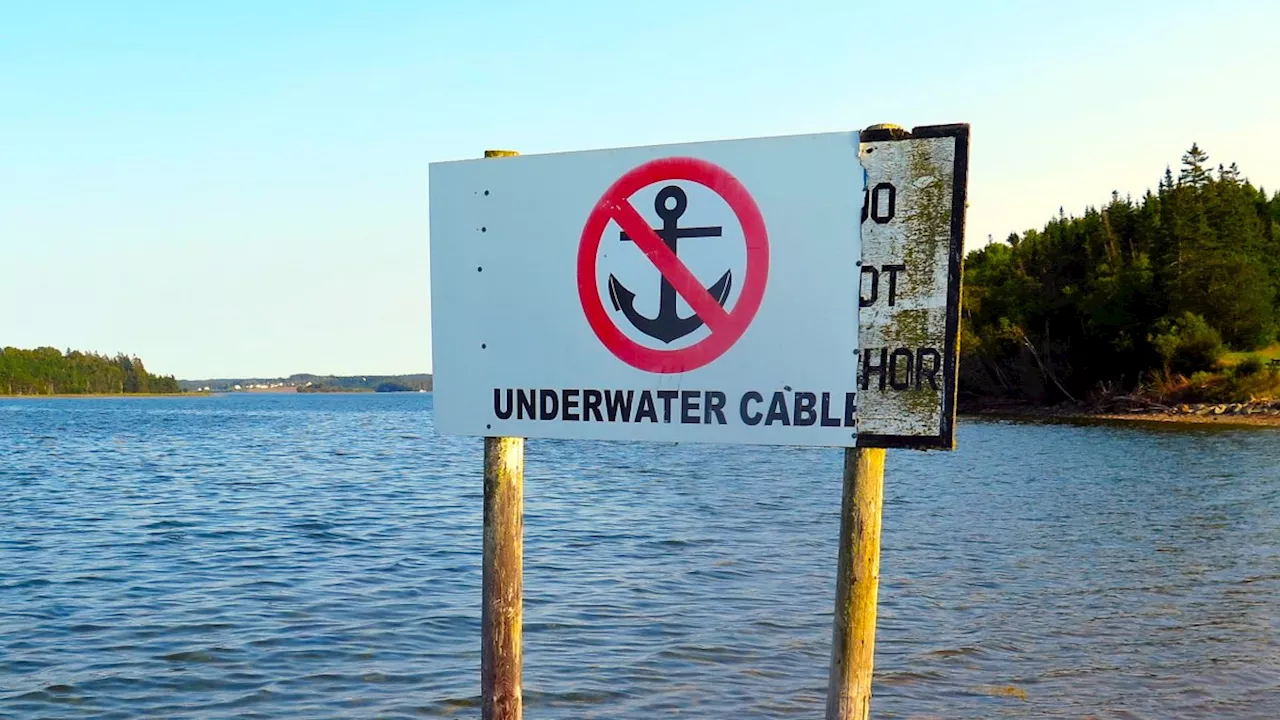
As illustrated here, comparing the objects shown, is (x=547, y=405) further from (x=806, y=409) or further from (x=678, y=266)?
(x=806, y=409)

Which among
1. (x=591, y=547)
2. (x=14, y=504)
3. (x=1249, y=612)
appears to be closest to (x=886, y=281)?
(x=1249, y=612)

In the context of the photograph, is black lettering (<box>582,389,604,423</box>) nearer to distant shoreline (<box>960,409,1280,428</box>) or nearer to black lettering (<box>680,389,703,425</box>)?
black lettering (<box>680,389,703,425</box>)

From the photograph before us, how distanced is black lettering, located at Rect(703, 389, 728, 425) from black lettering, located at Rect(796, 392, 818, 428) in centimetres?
34

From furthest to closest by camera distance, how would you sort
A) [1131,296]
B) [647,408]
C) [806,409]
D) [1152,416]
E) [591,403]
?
1. [1131,296]
2. [1152,416]
3. [591,403]
4. [647,408]
5. [806,409]

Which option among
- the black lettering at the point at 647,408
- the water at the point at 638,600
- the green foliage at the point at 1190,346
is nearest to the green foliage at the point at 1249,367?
the green foliage at the point at 1190,346

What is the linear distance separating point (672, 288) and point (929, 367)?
120 centimetres

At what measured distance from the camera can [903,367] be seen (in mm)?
4809

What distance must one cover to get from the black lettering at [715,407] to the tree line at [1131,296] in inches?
2765

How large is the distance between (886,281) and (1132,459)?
45.9 m

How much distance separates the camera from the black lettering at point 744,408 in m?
5.06

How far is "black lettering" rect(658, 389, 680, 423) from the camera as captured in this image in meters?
5.18

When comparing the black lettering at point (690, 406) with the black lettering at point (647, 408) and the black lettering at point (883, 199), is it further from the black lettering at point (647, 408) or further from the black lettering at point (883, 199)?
the black lettering at point (883, 199)

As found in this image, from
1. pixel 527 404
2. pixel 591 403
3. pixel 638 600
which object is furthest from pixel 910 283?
pixel 638 600

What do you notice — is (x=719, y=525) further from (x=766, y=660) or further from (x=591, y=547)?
(x=766, y=660)
